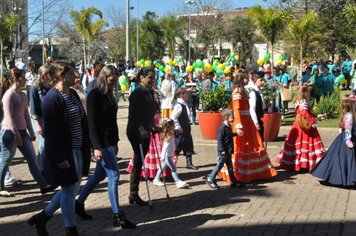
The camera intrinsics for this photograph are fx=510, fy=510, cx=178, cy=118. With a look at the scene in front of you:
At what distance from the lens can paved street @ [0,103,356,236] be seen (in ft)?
18.8

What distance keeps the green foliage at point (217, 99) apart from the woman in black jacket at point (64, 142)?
7.65 meters

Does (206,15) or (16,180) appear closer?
(16,180)

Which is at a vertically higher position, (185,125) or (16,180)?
(185,125)

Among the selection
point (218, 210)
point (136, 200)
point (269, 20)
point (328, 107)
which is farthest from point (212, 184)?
point (269, 20)

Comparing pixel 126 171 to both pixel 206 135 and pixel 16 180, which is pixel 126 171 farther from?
pixel 206 135

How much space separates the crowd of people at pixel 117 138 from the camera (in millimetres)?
5023

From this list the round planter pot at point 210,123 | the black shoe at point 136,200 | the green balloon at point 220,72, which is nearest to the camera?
the black shoe at point 136,200

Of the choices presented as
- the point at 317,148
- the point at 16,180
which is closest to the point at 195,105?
the point at 317,148

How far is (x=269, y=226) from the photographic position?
230 inches

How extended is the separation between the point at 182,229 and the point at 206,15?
164 ft

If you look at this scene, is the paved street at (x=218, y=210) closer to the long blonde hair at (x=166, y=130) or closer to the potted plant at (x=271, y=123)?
the long blonde hair at (x=166, y=130)

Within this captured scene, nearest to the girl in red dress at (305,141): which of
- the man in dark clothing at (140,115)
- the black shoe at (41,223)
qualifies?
the man in dark clothing at (140,115)

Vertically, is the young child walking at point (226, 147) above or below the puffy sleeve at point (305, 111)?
below

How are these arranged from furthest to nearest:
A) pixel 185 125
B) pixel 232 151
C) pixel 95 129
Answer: pixel 185 125 → pixel 232 151 → pixel 95 129
